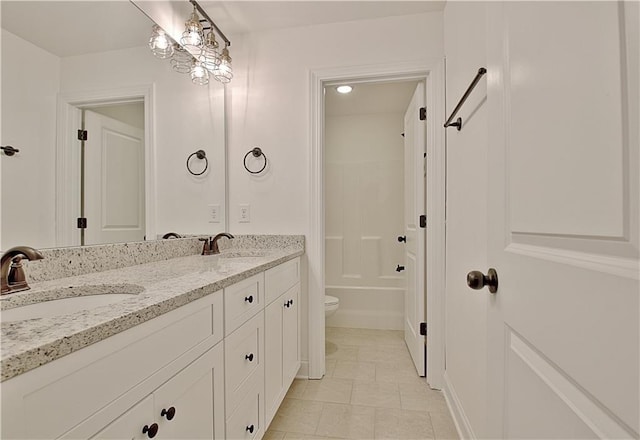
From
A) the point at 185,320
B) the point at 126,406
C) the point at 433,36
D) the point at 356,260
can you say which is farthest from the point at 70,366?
the point at 356,260

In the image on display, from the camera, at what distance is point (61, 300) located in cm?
90

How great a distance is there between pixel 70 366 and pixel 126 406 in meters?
0.17

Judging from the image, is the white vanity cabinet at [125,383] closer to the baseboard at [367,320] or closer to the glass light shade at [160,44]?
the glass light shade at [160,44]

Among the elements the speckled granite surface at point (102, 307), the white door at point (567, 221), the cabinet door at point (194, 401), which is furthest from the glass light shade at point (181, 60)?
the white door at point (567, 221)

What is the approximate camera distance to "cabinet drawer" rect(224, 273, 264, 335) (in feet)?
3.50

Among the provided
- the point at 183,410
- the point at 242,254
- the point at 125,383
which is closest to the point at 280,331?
the point at 242,254

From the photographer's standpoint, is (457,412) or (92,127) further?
(457,412)

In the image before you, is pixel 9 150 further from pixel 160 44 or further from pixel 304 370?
pixel 304 370

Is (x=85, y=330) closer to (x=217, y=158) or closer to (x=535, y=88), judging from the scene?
(x=535, y=88)

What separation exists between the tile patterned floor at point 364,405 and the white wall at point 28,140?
136 cm

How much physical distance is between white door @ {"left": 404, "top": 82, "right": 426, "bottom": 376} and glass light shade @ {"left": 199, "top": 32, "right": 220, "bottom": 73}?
135cm

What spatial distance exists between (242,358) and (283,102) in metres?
1.65

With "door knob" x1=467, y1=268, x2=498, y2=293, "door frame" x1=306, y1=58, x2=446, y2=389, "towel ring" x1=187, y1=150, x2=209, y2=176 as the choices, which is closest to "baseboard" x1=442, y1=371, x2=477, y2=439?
"door frame" x1=306, y1=58, x2=446, y2=389

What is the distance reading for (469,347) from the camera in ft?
4.55
